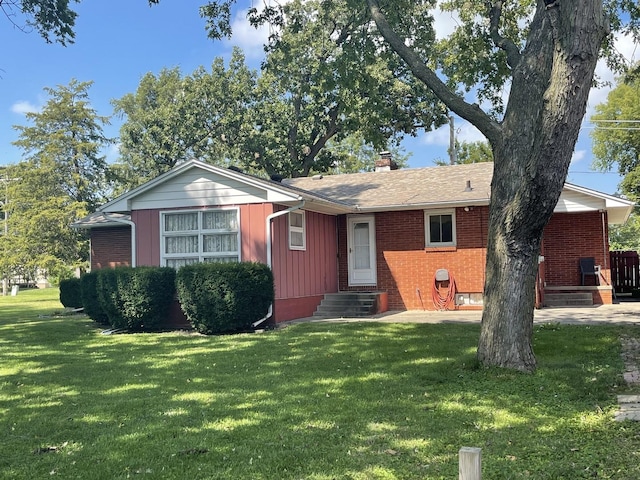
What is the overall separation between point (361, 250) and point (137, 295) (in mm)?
6483

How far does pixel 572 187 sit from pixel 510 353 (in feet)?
29.6

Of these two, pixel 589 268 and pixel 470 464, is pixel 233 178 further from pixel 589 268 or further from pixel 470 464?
pixel 470 464

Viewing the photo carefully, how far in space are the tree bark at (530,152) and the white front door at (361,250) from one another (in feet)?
28.9

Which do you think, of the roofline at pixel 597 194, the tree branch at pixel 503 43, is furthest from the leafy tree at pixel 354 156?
the tree branch at pixel 503 43

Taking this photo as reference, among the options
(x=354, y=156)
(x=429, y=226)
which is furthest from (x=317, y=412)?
(x=354, y=156)

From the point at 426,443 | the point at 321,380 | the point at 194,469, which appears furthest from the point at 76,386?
the point at 426,443

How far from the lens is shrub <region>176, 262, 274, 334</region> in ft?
37.7

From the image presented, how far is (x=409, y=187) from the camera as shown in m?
16.5

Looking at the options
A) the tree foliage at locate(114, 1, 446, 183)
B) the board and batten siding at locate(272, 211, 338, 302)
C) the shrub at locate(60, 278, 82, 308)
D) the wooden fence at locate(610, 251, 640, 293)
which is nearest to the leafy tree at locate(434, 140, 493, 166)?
the tree foliage at locate(114, 1, 446, 183)

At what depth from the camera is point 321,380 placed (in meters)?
6.83

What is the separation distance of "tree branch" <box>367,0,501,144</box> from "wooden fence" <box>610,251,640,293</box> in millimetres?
13738

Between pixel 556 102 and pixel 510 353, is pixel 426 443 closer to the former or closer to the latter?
pixel 510 353

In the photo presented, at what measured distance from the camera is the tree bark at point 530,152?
6.04 metres

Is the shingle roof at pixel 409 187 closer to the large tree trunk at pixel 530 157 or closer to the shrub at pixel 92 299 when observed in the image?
the shrub at pixel 92 299
